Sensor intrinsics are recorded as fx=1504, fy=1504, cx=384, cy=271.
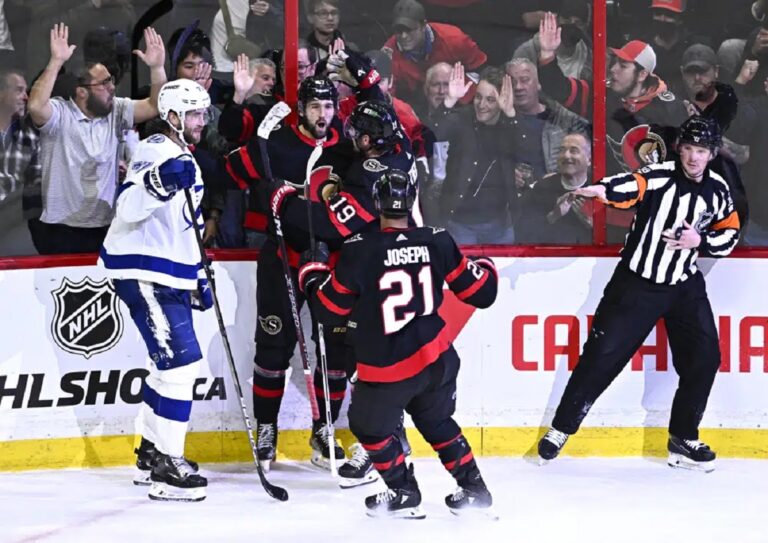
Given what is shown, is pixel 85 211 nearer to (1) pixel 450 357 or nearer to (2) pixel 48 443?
(2) pixel 48 443

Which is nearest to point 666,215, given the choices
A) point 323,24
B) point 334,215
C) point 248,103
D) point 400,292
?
point 334,215

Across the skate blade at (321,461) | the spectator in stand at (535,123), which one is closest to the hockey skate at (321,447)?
the skate blade at (321,461)

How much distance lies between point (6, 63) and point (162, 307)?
1146 mm

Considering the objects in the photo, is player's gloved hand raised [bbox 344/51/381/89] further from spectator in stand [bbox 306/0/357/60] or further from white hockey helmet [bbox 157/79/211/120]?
white hockey helmet [bbox 157/79/211/120]

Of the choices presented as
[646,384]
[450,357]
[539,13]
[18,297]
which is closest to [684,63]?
[539,13]

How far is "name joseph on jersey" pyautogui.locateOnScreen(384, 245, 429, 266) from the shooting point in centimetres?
452

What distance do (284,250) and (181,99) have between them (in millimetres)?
644

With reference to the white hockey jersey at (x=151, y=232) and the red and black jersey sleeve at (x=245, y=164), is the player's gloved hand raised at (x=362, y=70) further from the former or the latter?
the white hockey jersey at (x=151, y=232)

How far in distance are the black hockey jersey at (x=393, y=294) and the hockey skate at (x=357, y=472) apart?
0.67 meters

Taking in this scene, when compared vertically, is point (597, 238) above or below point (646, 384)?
above

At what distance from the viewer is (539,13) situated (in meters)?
5.63

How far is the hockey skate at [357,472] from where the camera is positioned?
5.16 m

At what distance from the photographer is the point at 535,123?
223 inches

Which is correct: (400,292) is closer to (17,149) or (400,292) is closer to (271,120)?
(271,120)
